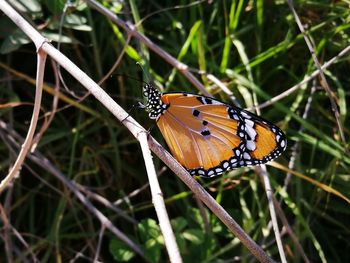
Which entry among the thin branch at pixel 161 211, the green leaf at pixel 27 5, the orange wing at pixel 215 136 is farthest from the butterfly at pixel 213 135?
the thin branch at pixel 161 211

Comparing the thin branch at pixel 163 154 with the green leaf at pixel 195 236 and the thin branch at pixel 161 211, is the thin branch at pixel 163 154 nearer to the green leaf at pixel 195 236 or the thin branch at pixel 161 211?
the thin branch at pixel 161 211

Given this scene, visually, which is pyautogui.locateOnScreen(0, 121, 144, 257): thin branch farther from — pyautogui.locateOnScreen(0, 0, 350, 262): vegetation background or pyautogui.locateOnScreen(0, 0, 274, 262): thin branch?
pyautogui.locateOnScreen(0, 0, 274, 262): thin branch

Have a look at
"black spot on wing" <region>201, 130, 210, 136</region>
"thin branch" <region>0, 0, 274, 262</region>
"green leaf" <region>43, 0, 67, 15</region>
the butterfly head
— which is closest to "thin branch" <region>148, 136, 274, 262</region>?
"thin branch" <region>0, 0, 274, 262</region>

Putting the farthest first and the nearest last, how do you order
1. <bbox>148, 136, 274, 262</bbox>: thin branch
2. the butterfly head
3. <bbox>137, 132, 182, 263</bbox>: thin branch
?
the butterfly head < <bbox>148, 136, 274, 262</bbox>: thin branch < <bbox>137, 132, 182, 263</bbox>: thin branch

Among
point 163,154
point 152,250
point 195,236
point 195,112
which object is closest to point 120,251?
point 152,250

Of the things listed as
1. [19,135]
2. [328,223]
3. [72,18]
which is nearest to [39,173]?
[19,135]
